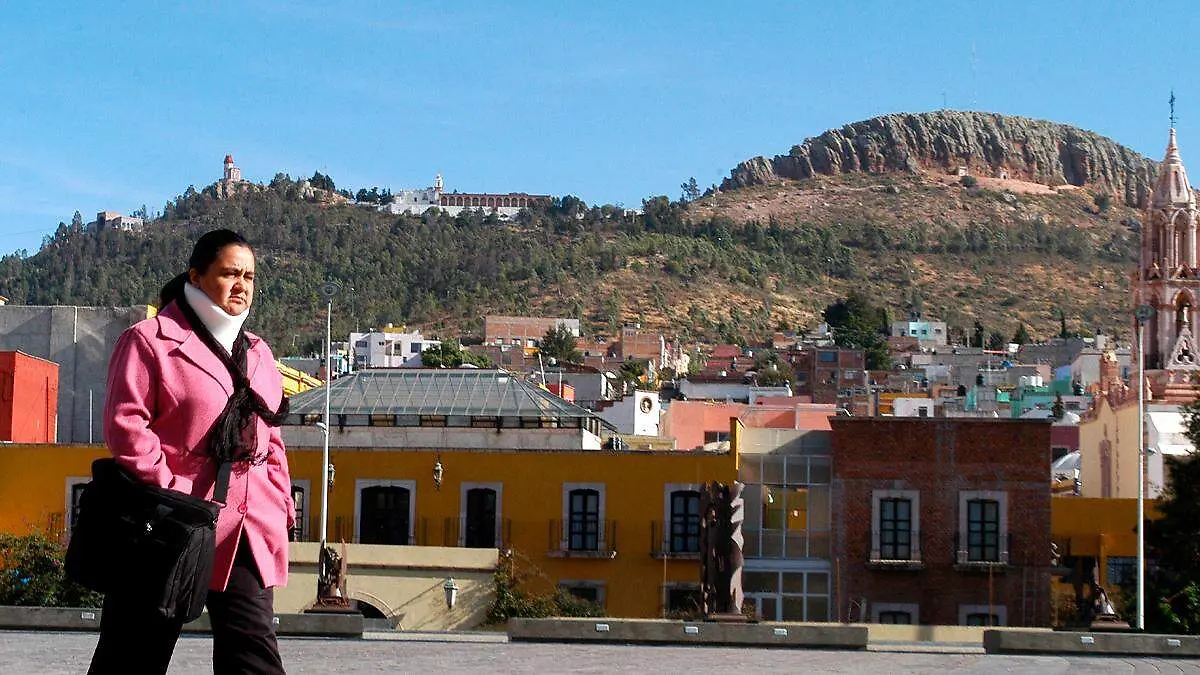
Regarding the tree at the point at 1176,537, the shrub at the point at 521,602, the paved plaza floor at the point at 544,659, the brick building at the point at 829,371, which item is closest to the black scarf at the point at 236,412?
the paved plaza floor at the point at 544,659

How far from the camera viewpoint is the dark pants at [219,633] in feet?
21.1

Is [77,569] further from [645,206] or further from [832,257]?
[645,206]

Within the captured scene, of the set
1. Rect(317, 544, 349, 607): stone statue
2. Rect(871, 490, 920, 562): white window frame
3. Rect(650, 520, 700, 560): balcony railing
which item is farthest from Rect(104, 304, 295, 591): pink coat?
Rect(871, 490, 920, 562): white window frame

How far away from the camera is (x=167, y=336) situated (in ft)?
21.6

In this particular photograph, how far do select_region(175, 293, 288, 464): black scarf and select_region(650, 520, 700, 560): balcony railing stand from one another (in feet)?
87.8

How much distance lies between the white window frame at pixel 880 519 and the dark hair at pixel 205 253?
27.3m

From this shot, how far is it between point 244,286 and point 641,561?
1063 inches

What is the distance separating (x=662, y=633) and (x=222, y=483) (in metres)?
10.1

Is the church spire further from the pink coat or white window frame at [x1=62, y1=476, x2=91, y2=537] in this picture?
the pink coat

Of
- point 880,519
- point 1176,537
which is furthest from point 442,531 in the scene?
point 1176,537

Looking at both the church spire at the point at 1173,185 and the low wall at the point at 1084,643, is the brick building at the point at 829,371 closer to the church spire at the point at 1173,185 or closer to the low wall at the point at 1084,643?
the church spire at the point at 1173,185

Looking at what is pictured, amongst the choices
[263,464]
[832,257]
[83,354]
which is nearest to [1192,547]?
[83,354]

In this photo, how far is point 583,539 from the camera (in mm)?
33812

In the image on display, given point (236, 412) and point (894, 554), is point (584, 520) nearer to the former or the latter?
point (894, 554)
